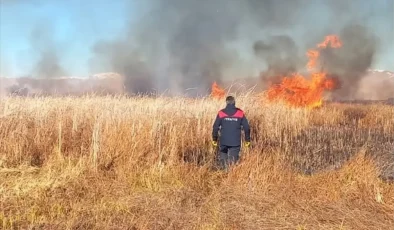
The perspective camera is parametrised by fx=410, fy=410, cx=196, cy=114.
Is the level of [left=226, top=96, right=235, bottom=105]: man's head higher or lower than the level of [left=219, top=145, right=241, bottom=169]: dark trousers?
higher

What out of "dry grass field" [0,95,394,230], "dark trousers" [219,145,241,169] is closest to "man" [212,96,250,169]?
"dark trousers" [219,145,241,169]

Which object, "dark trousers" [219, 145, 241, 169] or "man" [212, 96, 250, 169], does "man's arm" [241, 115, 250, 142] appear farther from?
"dark trousers" [219, 145, 241, 169]

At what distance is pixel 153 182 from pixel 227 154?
230 centimetres

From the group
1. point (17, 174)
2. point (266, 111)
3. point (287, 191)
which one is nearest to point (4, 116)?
point (17, 174)

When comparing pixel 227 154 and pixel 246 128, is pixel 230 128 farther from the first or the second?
pixel 227 154

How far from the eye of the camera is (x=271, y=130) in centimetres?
1216

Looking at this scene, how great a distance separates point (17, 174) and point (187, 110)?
522 cm

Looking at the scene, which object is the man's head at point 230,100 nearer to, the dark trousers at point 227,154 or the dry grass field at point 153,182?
the dark trousers at point 227,154

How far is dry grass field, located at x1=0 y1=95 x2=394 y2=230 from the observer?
490 cm

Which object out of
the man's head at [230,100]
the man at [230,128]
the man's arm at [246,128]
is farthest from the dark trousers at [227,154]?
the man's head at [230,100]

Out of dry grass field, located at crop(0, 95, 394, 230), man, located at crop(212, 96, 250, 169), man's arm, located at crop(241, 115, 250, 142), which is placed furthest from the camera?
man, located at crop(212, 96, 250, 169)

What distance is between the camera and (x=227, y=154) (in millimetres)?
8172

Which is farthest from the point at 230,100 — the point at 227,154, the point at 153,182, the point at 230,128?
the point at 153,182

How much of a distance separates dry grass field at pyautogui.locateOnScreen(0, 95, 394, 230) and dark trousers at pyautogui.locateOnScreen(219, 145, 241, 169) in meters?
0.36
